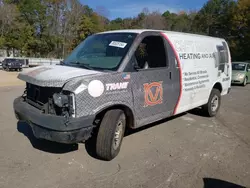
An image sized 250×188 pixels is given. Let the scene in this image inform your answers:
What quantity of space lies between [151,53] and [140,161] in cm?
201

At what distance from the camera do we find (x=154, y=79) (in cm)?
440

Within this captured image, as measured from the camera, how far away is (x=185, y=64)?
5172mm

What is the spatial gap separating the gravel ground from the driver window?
152cm

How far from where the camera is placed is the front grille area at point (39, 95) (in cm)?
356

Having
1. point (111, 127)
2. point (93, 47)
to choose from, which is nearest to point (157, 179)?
point (111, 127)

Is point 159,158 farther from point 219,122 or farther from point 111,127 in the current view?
point 219,122

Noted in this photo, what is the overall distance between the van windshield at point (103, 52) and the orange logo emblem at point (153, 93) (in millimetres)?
710

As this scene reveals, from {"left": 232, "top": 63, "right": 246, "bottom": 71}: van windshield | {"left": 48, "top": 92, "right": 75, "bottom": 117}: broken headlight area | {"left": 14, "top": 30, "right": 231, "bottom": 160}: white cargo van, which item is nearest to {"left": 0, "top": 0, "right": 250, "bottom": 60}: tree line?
{"left": 232, "top": 63, "right": 246, "bottom": 71}: van windshield

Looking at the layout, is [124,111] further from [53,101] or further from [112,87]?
[53,101]

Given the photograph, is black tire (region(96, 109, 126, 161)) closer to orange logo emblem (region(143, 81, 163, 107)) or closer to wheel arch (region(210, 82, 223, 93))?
orange logo emblem (region(143, 81, 163, 107))

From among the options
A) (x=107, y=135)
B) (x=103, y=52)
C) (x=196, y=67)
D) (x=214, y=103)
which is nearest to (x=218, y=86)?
(x=214, y=103)

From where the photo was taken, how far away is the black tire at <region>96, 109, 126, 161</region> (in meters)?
3.69

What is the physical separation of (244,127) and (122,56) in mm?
3914

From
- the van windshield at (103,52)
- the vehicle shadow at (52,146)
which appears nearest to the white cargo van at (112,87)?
the van windshield at (103,52)
